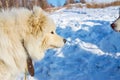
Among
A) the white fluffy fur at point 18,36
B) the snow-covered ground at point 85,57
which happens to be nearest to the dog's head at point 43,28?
the white fluffy fur at point 18,36

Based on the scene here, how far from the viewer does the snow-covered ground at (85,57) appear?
6648 mm

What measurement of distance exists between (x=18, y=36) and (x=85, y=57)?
4.13 metres

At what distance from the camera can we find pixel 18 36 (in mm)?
3811

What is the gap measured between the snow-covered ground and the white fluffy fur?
95.3 inches

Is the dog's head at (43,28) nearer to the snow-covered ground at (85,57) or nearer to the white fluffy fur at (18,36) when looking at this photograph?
the white fluffy fur at (18,36)

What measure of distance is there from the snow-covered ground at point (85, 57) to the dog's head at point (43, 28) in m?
2.22

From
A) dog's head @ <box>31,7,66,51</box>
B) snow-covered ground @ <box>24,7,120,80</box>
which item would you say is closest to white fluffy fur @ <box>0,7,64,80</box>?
dog's head @ <box>31,7,66,51</box>

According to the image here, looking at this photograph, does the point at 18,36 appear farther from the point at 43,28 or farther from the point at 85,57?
the point at 85,57

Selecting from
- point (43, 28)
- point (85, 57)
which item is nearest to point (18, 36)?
point (43, 28)

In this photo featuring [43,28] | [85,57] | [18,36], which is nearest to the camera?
[18,36]

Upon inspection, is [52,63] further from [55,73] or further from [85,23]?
[85,23]

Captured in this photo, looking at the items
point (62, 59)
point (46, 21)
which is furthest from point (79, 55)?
point (46, 21)

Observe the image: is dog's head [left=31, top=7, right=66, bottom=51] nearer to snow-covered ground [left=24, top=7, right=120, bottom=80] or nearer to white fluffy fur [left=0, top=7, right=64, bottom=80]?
white fluffy fur [left=0, top=7, right=64, bottom=80]

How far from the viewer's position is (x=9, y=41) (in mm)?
3738
